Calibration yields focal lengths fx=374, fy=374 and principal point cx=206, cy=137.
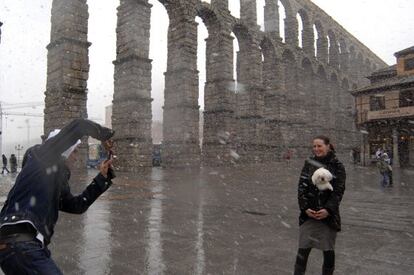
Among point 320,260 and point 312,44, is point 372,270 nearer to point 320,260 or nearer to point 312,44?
point 320,260

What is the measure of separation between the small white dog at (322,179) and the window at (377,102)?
85.1 feet

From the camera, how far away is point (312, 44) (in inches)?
1523

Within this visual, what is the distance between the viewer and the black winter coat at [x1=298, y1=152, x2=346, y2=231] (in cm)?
349

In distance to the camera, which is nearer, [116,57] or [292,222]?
[292,222]

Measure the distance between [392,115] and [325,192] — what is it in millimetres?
25177

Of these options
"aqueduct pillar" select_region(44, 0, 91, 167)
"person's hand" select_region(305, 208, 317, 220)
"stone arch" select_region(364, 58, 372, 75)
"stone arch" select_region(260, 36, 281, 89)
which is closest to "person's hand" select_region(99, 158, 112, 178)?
"person's hand" select_region(305, 208, 317, 220)

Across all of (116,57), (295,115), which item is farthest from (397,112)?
(116,57)

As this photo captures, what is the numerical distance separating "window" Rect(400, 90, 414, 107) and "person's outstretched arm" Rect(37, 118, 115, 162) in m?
26.9

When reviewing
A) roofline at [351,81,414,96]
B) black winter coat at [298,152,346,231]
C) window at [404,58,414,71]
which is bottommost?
black winter coat at [298,152,346,231]

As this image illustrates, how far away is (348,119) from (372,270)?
153 feet

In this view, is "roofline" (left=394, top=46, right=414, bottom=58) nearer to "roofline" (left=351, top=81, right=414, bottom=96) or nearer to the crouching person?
"roofline" (left=351, top=81, right=414, bottom=96)

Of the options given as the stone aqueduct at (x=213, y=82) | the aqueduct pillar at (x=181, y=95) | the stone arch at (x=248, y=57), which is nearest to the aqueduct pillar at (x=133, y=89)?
the stone aqueduct at (x=213, y=82)

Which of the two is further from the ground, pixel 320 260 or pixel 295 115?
pixel 295 115

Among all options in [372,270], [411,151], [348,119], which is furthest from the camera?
[348,119]
